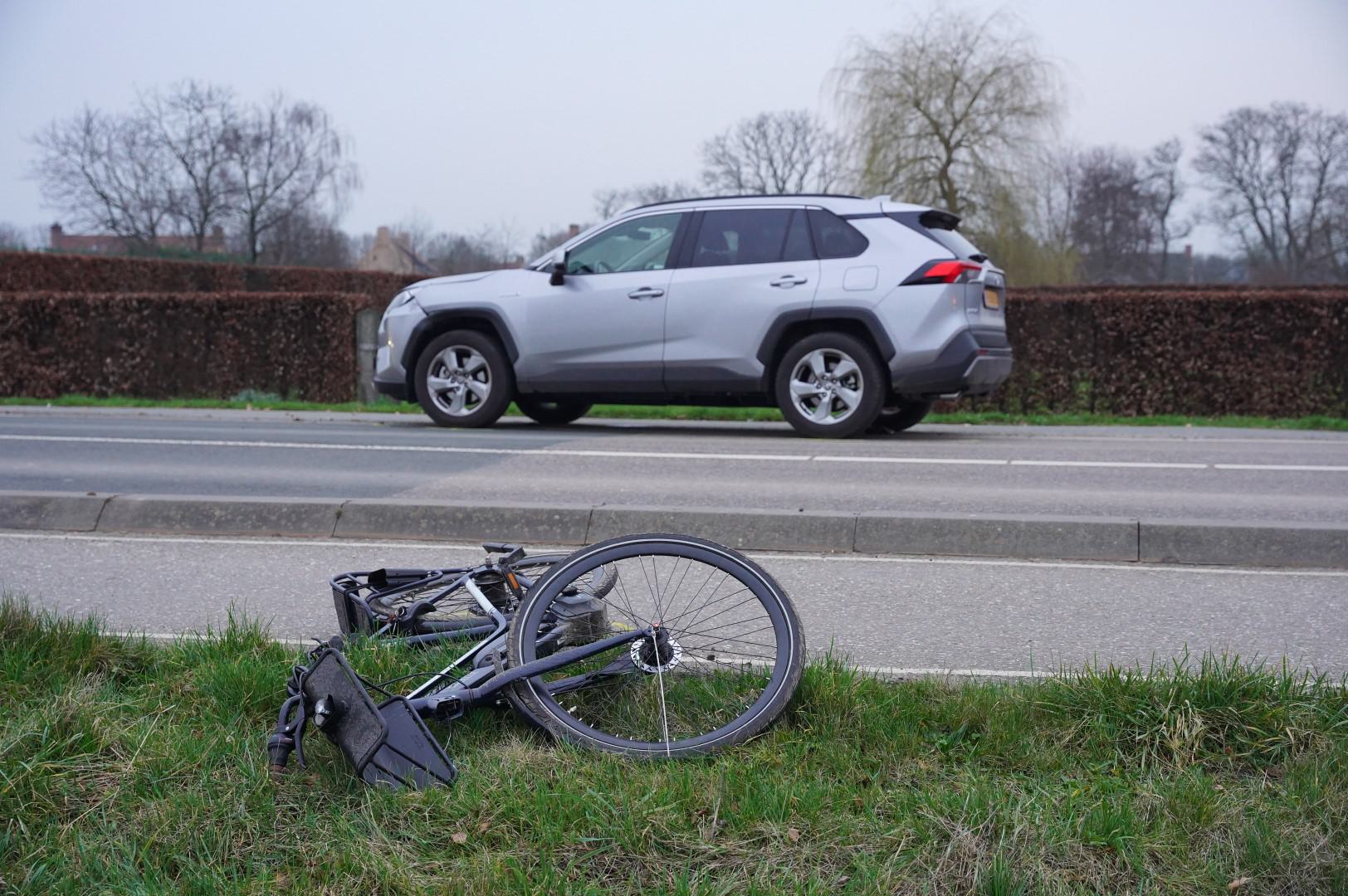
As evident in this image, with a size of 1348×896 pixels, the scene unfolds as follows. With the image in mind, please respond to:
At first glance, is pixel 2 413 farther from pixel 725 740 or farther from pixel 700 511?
pixel 725 740

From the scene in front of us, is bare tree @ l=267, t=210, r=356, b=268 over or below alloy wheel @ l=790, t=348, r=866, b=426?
over

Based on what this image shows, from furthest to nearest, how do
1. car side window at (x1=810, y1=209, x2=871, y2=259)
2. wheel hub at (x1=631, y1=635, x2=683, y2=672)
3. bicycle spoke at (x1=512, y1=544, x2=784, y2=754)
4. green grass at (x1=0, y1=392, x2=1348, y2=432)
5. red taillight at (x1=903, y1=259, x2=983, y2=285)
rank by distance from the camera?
green grass at (x1=0, y1=392, x2=1348, y2=432), car side window at (x1=810, y1=209, x2=871, y2=259), red taillight at (x1=903, y1=259, x2=983, y2=285), wheel hub at (x1=631, y1=635, x2=683, y2=672), bicycle spoke at (x1=512, y1=544, x2=784, y2=754)

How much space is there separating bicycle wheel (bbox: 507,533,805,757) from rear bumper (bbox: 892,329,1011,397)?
23.5ft

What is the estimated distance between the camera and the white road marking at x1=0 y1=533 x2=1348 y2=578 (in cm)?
583

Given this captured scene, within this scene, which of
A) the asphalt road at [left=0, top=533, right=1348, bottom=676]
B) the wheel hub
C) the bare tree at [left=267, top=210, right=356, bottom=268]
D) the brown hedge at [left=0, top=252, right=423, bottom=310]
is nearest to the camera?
the wheel hub

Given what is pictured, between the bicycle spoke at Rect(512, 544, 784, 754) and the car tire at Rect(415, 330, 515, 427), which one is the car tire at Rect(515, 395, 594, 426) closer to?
the car tire at Rect(415, 330, 515, 427)

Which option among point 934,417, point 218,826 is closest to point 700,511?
point 218,826

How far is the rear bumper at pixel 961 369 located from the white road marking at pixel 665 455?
119cm

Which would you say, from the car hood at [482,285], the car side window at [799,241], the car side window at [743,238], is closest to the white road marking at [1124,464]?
the car side window at [799,241]

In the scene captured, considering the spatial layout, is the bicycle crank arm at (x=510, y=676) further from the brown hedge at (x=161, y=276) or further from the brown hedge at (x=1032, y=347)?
the brown hedge at (x=161, y=276)

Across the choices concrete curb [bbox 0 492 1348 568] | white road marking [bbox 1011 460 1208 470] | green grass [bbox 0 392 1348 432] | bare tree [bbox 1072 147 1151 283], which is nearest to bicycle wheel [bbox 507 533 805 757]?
concrete curb [bbox 0 492 1348 568]

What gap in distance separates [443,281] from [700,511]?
6.20 metres

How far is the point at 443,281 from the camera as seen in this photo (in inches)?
471

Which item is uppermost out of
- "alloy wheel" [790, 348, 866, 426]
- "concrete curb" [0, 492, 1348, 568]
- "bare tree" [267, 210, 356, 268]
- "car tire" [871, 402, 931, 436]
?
"bare tree" [267, 210, 356, 268]
